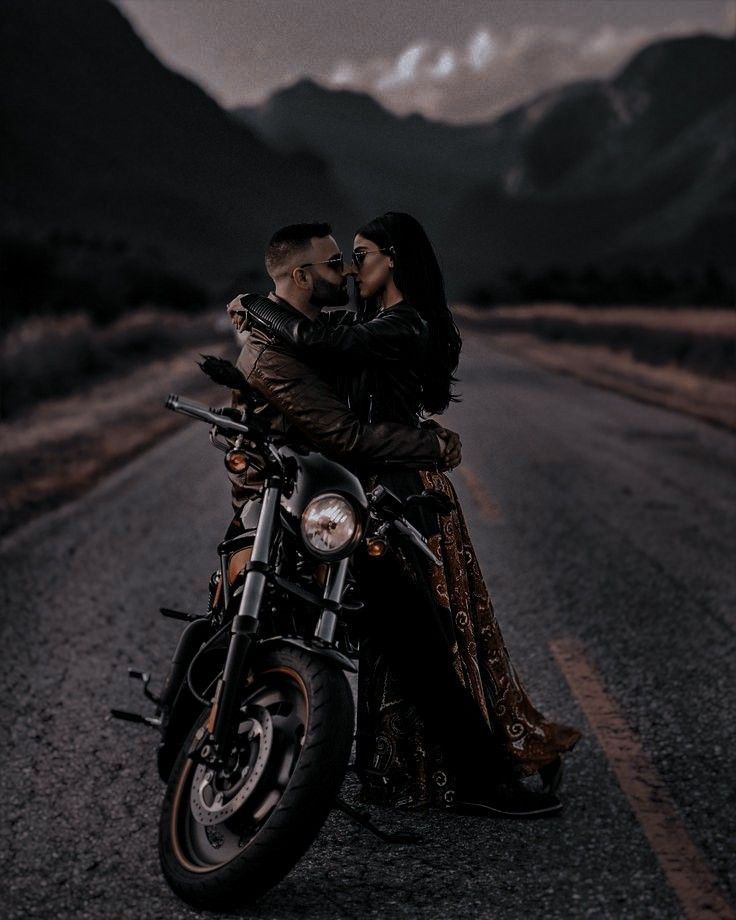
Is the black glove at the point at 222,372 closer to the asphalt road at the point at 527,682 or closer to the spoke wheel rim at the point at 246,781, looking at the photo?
the spoke wheel rim at the point at 246,781

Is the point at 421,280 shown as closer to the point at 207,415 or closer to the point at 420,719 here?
the point at 207,415

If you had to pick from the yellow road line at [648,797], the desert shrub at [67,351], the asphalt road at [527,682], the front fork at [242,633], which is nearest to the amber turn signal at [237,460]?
the front fork at [242,633]

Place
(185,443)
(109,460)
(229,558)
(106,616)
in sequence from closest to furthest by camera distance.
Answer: (229,558), (106,616), (109,460), (185,443)

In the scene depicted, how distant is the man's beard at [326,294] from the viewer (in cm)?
312

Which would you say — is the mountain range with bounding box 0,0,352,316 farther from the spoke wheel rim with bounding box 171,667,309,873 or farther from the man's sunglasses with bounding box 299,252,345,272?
the spoke wheel rim with bounding box 171,667,309,873

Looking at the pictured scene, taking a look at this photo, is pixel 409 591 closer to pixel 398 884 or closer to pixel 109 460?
pixel 398 884

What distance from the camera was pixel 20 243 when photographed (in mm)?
42281

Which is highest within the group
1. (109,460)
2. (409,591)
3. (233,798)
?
(409,591)

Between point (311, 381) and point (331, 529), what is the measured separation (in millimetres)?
484

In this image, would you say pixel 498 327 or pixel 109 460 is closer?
pixel 109 460

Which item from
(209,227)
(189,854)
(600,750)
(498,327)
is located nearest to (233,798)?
(189,854)

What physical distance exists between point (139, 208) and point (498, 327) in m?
82.3

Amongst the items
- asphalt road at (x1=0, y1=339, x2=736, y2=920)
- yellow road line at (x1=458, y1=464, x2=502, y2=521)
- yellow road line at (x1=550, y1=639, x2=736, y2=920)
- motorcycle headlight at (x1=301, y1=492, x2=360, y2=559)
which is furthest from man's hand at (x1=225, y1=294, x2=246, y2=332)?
yellow road line at (x1=458, y1=464, x2=502, y2=521)

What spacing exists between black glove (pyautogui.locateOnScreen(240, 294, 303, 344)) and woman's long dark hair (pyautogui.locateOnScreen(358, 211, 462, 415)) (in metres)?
0.37
